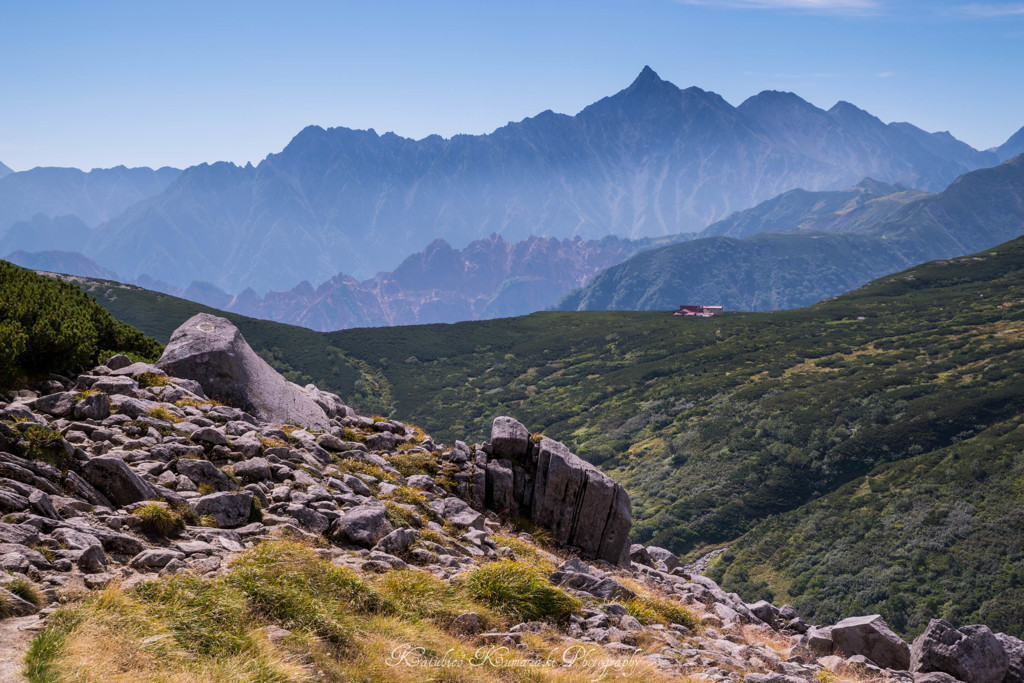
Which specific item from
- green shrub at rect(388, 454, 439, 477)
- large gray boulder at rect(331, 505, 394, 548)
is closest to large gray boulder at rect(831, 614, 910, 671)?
green shrub at rect(388, 454, 439, 477)

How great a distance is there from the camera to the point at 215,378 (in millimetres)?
22719

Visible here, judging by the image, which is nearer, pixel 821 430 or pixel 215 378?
pixel 215 378

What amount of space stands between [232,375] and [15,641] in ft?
50.8

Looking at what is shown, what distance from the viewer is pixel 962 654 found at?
18375 mm

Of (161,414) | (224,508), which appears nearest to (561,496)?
(224,508)

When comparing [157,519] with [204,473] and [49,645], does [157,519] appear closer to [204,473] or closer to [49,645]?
[204,473]

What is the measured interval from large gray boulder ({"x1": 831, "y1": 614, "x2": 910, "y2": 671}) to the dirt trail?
731 inches

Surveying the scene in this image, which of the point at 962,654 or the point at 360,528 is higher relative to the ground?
the point at 360,528

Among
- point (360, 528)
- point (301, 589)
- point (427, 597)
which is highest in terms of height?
point (301, 589)

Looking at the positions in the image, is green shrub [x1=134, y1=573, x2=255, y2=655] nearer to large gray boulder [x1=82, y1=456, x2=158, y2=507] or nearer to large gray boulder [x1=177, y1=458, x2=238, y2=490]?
large gray boulder [x1=82, y1=456, x2=158, y2=507]

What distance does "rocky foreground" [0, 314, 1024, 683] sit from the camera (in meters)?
11.3

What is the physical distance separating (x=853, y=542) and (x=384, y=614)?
127 metres

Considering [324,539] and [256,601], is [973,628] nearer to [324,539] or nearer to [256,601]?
[324,539]

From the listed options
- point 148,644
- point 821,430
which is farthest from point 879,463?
point 148,644
